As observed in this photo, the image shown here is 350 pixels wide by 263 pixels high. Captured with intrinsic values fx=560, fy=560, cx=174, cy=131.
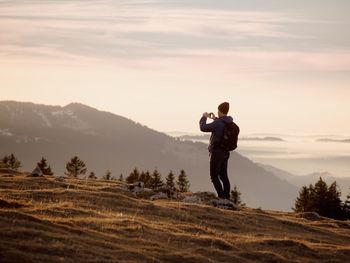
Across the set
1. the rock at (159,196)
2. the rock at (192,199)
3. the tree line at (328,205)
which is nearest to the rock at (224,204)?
the rock at (192,199)

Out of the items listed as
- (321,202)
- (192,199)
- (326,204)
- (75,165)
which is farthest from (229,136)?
(75,165)

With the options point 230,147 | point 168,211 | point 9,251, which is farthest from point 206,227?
point 9,251

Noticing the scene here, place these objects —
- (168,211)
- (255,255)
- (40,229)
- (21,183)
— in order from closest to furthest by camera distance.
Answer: (40,229) → (255,255) → (168,211) → (21,183)

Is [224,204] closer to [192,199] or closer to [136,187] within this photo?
[192,199]

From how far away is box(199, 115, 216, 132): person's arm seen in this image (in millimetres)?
29953

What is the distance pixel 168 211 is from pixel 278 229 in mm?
5634

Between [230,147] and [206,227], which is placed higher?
[230,147]

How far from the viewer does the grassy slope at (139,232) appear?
16469 mm

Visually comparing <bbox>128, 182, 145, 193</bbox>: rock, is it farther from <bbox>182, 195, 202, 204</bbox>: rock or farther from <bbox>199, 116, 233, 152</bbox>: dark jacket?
<bbox>199, 116, 233, 152</bbox>: dark jacket

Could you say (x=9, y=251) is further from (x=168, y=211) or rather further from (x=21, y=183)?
(x=21, y=183)

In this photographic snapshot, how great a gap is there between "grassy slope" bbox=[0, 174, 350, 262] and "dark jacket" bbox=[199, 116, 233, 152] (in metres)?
3.81

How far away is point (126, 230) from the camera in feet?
67.5

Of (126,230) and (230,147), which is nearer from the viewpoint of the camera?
(126,230)

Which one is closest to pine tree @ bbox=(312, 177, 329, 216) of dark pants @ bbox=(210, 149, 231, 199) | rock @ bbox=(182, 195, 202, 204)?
rock @ bbox=(182, 195, 202, 204)
